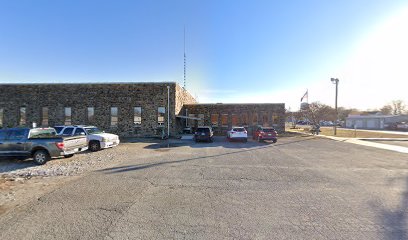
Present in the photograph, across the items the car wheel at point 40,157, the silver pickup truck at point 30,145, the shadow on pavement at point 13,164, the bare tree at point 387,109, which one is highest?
the bare tree at point 387,109

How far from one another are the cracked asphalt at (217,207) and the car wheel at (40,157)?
11.8 feet

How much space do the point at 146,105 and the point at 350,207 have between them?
22378 mm

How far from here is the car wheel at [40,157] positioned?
9922 millimetres

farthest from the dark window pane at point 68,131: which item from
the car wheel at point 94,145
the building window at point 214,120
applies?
the building window at point 214,120

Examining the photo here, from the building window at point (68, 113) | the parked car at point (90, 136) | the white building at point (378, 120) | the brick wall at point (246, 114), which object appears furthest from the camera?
the white building at point (378, 120)

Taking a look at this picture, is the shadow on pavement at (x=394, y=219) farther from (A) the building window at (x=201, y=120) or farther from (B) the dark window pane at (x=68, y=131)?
(A) the building window at (x=201, y=120)

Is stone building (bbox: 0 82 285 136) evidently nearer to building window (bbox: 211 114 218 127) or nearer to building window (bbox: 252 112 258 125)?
building window (bbox: 211 114 218 127)

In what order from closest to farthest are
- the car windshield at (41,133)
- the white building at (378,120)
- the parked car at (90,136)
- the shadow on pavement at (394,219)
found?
the shadow on pavement at (394,219) → the car windshield at (41,133) → the parked car at (90,136) → the white building at (378,120)

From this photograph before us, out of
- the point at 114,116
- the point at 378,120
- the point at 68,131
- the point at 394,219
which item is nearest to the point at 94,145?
the point at 68,131

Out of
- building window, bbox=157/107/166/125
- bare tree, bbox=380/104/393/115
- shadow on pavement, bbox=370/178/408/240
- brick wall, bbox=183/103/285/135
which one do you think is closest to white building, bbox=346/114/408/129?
bare tree, bbox=380/104/393/115

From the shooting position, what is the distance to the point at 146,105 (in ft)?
81.5

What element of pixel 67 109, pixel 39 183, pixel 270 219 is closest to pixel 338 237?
pixel 270 219

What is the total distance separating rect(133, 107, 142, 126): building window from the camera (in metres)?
24.9

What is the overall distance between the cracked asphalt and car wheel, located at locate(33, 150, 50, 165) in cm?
359
